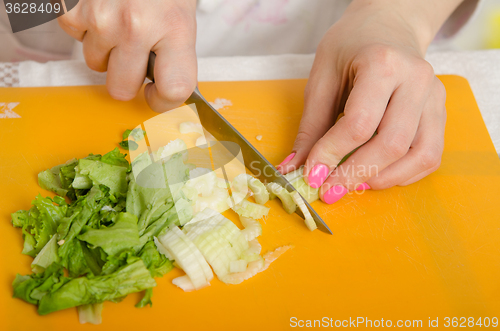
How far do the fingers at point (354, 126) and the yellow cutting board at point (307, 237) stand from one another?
0.66 feet

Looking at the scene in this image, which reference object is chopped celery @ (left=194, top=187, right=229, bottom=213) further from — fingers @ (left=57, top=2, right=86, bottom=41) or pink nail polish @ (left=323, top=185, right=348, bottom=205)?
fingers @ (left=57, top=2, right=86, bottom=41)

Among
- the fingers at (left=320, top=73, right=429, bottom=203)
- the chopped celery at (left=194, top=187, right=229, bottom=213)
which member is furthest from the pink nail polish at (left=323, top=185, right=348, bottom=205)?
the chopped celery at (left=194, top=187, right=229, bottom=213)

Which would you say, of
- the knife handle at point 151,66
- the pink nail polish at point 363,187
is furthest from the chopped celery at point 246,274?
the knife handle at point 151,66

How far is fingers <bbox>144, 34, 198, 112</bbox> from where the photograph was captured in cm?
177

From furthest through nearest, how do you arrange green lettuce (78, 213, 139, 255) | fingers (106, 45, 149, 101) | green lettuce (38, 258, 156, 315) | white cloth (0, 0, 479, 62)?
white cloth (0, 0, 479, 62)
fingers (106, 45, 149, 101)
green lettuce (78, 213, 139, 255)
green lettuce (38, 258, 156, 315)

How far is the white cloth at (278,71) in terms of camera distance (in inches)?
94.0

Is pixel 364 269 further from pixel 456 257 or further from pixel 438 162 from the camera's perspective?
pixel 438 162

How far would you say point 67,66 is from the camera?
7.97 feet

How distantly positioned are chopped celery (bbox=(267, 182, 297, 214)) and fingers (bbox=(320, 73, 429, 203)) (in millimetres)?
145

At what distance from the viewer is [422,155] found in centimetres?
177

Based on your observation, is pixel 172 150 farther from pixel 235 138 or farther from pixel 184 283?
pixel 184 283

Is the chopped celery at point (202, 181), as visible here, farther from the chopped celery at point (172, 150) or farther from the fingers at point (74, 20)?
the fingers at point (74, 20)

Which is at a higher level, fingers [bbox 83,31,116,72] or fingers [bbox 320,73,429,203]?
fingers [bbox 83,31,116,72]

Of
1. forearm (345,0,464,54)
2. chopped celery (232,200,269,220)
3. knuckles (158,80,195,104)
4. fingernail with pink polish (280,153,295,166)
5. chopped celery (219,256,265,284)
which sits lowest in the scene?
chopped celery (219,256,265,284)
